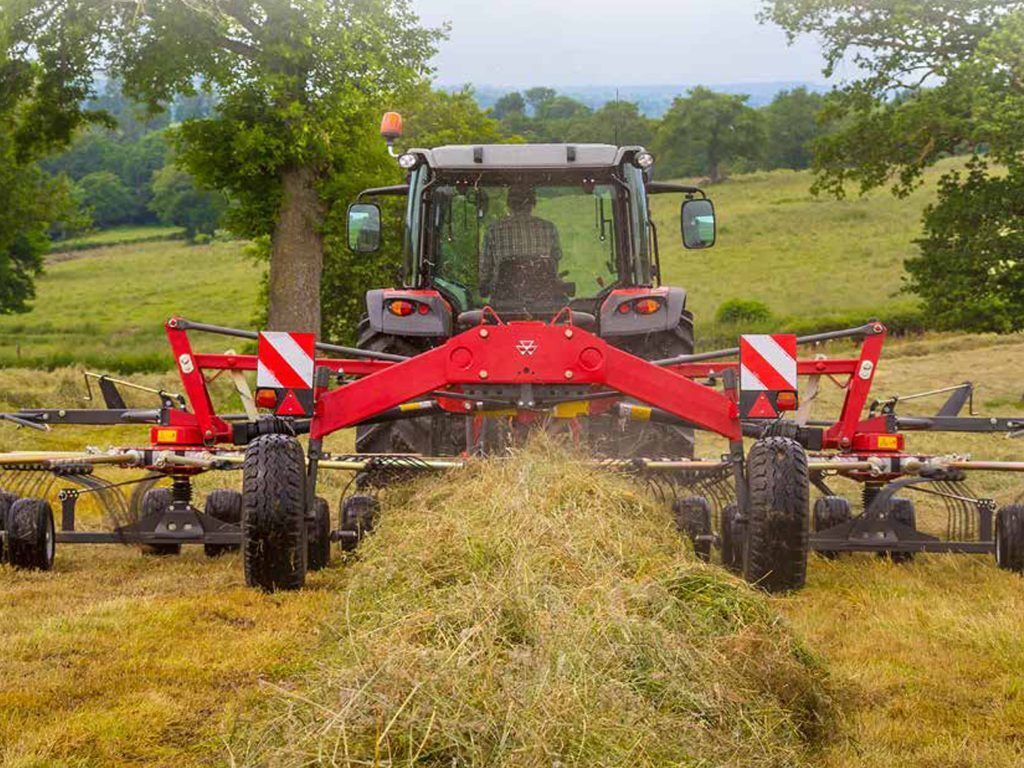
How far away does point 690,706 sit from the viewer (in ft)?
12.9

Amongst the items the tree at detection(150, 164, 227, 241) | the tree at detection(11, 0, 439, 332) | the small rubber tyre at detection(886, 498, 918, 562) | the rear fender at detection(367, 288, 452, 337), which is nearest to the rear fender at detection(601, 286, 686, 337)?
the rear fender at detection(367, 288, 452, 337)

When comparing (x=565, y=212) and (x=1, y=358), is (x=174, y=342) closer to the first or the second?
(x=565, y=212)

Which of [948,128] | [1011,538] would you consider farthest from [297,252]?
[1011,538]

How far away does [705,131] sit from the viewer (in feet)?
233

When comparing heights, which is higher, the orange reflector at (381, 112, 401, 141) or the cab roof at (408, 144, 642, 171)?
the orange reflector at (381, 112, 401, 141)

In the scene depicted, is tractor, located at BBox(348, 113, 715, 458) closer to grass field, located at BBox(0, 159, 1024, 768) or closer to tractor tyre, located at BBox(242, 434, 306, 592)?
grass field, located at BBox(0, 159, 1024, 768)

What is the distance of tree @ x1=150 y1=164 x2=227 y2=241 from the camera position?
76500mm

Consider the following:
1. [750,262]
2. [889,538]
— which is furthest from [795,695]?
[750,262]

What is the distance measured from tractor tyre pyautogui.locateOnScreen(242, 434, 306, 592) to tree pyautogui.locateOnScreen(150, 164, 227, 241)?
7052cm

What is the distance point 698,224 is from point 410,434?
2159 millimetres

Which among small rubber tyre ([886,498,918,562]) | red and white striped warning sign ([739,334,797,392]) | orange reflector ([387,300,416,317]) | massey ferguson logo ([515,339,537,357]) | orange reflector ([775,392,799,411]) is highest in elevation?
massey ferguson logo ([515,339,537,357])

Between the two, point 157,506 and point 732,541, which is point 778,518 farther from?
point 157,506

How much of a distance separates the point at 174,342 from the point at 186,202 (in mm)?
72070

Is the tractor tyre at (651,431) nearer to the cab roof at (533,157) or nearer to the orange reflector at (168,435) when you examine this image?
the cab roof at (533,157)
